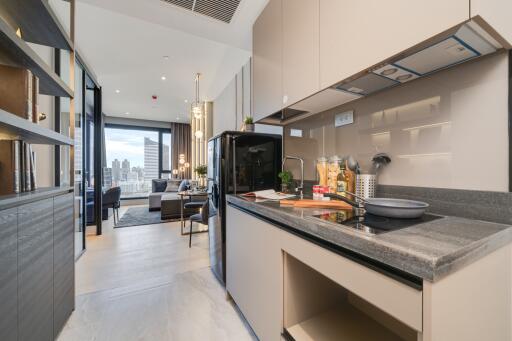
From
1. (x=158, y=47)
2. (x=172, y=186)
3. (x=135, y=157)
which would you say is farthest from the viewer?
(x=135, y=157)

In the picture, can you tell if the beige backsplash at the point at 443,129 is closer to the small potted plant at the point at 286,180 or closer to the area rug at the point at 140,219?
the small potted plant at the point at 286,180

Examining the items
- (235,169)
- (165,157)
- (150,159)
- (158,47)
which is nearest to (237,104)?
(158,47)

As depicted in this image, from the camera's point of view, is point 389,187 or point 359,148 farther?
point 359,148

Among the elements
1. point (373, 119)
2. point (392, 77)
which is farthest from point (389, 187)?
point (392, 77)

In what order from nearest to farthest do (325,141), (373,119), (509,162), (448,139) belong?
(509,162), (448,139), (373,119), (325,141)

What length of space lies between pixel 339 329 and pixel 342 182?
798mm

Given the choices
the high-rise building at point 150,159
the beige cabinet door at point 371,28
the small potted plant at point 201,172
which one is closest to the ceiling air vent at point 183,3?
the beige cabinet door at point 371,28

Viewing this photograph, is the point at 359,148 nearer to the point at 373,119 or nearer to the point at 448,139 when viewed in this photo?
the point at 373,119

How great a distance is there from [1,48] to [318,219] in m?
1.70

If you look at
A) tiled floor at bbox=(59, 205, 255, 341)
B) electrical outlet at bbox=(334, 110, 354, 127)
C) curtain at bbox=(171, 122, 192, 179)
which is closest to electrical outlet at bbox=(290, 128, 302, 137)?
electrical outlet at bbox=(334, 110, 354, 127)

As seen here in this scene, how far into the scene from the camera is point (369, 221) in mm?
822

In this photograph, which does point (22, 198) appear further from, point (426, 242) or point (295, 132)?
point (295, 132)

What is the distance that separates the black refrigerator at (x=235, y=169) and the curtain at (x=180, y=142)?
6.27 m

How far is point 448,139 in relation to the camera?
946 millimetres
